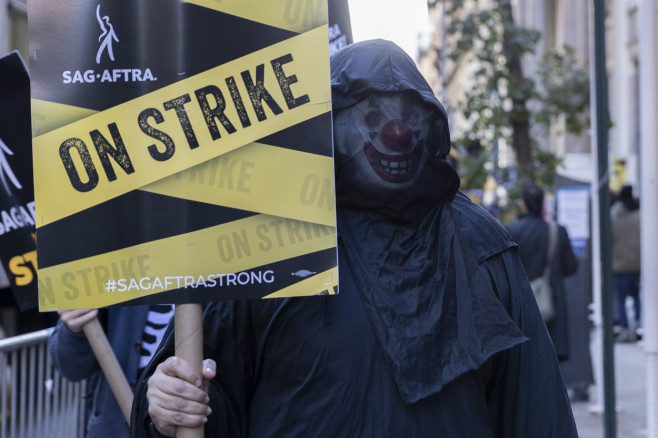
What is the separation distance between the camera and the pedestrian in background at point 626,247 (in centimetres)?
1430

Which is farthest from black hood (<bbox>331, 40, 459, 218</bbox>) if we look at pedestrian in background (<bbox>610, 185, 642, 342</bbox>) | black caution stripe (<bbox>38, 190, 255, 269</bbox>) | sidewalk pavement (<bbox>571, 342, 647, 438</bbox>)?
pedestrian in background (<bbox>610, 185, 642, 342</bbox>)

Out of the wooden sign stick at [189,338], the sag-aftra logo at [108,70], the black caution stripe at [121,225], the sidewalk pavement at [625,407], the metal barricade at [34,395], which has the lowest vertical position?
the sidewalk pavement at [625,407]

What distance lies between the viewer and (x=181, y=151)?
2.45 m

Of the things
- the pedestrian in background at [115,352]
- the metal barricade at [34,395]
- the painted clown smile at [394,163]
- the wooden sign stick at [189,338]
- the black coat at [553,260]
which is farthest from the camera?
the black coat at [553,260]

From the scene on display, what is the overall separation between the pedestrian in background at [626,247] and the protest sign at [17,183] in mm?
11334

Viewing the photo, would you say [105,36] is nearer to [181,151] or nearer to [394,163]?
[181,151]

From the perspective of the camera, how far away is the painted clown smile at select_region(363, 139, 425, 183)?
8.50ft

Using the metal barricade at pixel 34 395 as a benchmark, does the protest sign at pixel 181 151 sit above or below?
above

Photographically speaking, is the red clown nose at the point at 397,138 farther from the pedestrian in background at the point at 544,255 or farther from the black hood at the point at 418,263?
the pedestrian in background at the point at 544,255

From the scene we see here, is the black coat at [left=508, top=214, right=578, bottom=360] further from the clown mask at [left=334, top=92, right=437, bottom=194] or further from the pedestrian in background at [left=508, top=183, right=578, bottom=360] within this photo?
the clown mask at [left=334, top=92, right=437, bottom=194]

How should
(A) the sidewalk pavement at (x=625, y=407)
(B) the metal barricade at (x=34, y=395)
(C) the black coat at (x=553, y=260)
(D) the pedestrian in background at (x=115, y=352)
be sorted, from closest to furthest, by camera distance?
(D) the pedestrian in background at (x=115, y=352) < (B) the metal barricade at (x=34, y=395) < (A) the sidewalk pavement at (x=625, y=407) < (C) the black coat at (x=553, y=260)

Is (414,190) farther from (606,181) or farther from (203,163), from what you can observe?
(606,181)

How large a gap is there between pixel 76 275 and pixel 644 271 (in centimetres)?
533

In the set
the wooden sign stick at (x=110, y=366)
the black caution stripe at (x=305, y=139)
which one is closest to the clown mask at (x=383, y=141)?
the black caution stripe at (x=305, y=139)
